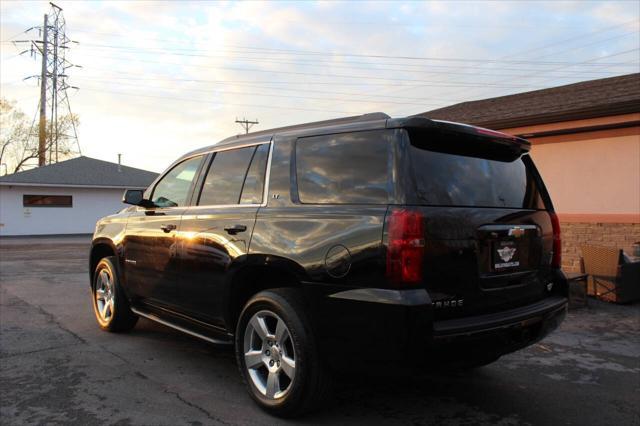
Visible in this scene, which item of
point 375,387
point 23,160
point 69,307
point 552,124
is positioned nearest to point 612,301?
point 552,124

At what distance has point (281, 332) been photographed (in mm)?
3521

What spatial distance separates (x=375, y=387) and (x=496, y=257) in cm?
159

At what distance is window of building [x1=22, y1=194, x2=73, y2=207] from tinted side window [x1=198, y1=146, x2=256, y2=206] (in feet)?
88.5

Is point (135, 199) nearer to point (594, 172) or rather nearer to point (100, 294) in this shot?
point (100, 294)

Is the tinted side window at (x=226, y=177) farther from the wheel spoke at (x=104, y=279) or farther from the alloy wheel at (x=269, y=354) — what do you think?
the wheel spoke at (x=104, y=279)

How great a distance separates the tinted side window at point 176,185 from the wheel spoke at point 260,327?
1.56m

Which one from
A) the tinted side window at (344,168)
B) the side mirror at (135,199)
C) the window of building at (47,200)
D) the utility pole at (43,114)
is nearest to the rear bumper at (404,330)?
the tinted side window at (344,168)

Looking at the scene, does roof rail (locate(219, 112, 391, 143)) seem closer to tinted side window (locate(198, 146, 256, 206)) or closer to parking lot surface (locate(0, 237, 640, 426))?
tinted side window (locate(198, 146, 256, 206))

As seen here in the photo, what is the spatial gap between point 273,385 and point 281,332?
401mm

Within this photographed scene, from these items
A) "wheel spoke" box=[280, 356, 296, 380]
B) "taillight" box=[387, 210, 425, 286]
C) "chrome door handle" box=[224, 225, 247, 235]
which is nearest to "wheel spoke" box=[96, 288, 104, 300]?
"chrome door handle" box=[224, 225, 247, 235]

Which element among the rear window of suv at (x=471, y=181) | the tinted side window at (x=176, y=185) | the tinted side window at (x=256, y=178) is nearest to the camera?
the rear window of suv at (x=471, y=181)

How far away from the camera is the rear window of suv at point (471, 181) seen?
317cm

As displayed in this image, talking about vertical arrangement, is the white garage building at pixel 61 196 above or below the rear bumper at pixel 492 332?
above

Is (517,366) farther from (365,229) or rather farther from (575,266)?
(575,266)
